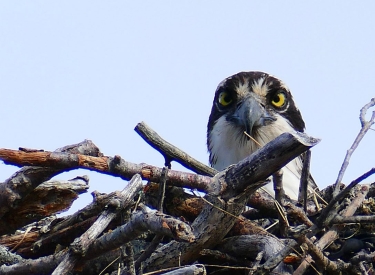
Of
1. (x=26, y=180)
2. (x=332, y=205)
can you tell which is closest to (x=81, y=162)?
(x=26, y=180)

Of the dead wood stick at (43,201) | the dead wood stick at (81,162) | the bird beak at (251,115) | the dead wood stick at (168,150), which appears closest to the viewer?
the dead wood stick at (81,162)

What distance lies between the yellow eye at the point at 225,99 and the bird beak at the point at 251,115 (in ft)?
0.63

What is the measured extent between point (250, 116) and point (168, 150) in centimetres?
157

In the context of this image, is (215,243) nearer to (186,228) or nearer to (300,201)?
(300,201)

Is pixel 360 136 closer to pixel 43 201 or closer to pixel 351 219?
pixel 351 219

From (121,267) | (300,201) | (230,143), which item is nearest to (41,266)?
(121,267)

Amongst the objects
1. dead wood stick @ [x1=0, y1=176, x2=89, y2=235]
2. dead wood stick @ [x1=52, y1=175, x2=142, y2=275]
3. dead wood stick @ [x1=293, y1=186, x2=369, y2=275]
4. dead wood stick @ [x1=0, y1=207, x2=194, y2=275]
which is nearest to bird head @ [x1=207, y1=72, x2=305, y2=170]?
dead wood stick @ [x1=293, y1=186, x2=369, y2=275]

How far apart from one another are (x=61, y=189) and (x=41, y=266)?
1.81ft

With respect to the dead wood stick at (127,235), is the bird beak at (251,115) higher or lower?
higher

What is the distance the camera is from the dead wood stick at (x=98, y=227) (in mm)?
2875

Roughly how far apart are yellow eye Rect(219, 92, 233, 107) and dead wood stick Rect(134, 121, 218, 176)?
177 centimetres

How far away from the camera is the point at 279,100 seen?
5.33m

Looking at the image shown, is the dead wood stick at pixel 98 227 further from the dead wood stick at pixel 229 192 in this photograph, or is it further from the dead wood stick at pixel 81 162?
the dead wood stick at pixel 229 192

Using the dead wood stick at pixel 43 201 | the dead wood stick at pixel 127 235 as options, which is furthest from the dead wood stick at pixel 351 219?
the dead wood stick at pixel 43 201
